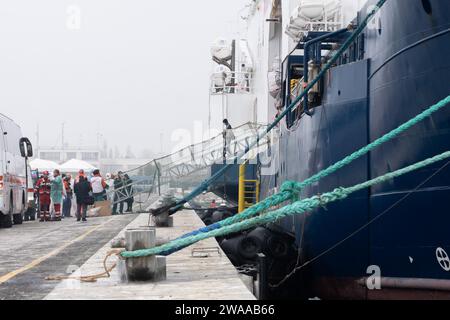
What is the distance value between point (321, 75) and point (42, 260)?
4.72 metres

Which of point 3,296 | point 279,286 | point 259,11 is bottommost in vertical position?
point 279,286

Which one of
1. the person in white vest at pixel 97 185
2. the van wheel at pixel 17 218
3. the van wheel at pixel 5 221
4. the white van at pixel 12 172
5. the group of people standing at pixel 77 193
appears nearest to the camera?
the white van at pixel 12 172

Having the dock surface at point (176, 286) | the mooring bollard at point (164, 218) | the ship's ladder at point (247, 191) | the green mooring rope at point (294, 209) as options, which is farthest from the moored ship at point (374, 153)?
the ship's ladder at point (247, 191)

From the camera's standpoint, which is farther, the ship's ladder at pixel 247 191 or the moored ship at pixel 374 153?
the ship's ladder at pixel 247 191

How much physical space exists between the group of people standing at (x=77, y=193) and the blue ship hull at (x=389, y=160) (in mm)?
10453

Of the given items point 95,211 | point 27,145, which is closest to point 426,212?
point 27,145

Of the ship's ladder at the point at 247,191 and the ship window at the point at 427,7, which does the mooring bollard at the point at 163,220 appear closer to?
the ship's ladder at the point at 247,191

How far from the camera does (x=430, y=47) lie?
287 inches

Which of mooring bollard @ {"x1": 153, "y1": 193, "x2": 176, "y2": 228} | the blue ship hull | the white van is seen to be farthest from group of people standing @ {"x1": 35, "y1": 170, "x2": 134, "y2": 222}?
the blue ship hull

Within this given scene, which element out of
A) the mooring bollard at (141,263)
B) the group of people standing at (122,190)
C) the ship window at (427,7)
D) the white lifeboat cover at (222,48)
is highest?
the white lifeboat cover at (222,48)

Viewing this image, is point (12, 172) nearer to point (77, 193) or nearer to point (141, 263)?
point (77, 193)

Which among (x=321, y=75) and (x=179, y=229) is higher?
(x=321, y=75)

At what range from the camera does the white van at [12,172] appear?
16.1m
